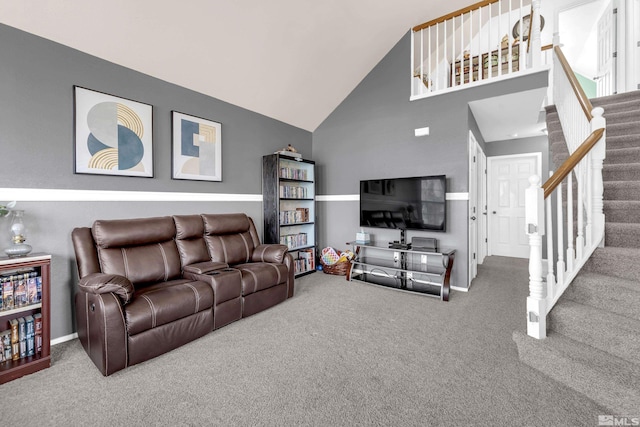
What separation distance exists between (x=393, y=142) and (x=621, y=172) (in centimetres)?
237

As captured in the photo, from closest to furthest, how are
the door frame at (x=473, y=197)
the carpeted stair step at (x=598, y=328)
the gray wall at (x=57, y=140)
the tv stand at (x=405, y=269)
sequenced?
the carpeted stair step at (x=598, y=328), the gray wall at (x=57, y=140), the tv stand at (x=405, y=269), the door frame at (x=473, y=197)

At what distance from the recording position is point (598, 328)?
158cm

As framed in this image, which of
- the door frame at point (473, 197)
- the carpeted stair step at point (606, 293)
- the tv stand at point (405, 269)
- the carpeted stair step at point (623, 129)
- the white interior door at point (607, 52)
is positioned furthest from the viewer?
the white interior door at point (607, 52)

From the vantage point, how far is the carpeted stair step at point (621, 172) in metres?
2.40

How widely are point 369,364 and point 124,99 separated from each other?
10.3 ft

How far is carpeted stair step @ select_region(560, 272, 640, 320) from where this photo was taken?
5.24 ft

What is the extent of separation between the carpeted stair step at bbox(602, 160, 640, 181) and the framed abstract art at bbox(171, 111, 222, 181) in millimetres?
4004

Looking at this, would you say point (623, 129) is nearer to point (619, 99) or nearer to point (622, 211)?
point (619, 99)

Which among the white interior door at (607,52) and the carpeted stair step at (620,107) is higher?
the white interior door at (607,52)

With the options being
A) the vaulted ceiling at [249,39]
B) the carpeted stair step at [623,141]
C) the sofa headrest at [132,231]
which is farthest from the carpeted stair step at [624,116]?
the sofa headrest at [132,231]

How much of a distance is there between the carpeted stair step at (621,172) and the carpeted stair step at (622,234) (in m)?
0.68

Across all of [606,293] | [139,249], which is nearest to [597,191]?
[606,293]

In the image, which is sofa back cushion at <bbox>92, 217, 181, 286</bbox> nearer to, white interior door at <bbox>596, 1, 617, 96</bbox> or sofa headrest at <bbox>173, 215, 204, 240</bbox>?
sofa headrest at <bbox>173, 215, 204, 240</bbox>

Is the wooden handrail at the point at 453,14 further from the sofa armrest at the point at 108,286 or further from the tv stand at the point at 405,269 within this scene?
the sofa armrest at the point at 108,286
